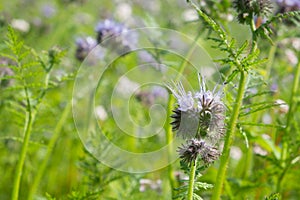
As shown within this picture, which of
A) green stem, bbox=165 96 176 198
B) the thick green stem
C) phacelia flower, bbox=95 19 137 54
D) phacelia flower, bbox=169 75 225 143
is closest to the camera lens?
phacelia flower, bbox=169 75 225 143

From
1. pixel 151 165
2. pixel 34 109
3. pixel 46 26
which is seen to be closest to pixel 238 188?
pixel 151 165

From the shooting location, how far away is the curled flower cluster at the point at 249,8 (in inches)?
81.9

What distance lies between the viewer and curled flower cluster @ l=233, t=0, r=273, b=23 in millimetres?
2080

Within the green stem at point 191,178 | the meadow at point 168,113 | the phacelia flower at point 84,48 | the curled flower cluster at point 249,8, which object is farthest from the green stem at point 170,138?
the phacelia flower at point 84,48

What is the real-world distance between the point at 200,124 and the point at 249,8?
0.63 m

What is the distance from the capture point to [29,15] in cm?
734

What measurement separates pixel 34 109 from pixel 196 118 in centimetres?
100

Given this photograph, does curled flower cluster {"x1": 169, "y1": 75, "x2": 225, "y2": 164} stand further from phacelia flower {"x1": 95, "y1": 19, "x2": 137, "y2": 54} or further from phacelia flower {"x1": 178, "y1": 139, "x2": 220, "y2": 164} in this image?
phacelia flower {"x1": 95, "y1": 19, "x2": 137, "y2": 54}

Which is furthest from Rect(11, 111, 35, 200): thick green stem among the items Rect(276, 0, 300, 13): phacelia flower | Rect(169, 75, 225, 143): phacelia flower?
Rect(276, 0, 300, 13): phacelia flower

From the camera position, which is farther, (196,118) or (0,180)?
(0,180)

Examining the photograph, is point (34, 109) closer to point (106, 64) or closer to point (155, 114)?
point (106, 64)

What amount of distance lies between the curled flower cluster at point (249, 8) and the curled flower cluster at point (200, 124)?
514 millimetres

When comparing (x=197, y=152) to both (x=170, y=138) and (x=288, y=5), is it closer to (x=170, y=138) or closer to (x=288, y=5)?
(x=170, y=138)

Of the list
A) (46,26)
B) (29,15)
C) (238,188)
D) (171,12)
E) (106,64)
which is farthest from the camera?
(171,12)
